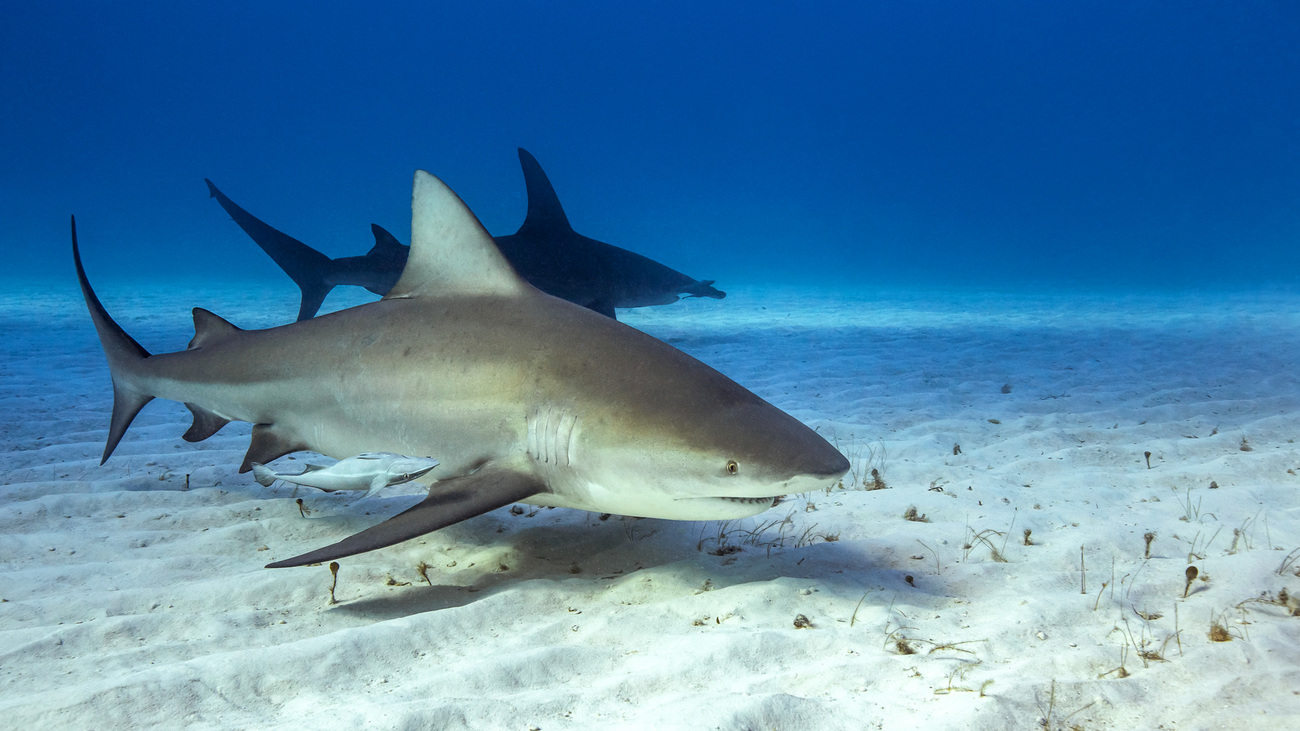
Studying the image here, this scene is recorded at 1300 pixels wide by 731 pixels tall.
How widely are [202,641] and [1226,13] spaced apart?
175 m

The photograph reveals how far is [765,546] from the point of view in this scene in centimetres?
312

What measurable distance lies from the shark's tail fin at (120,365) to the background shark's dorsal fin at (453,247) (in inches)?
94.0

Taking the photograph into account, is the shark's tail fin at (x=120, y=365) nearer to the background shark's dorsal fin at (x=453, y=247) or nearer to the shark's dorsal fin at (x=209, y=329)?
the shark's dorsal fin at (x=209, y=329)

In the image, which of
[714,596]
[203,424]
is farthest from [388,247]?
[714,596]

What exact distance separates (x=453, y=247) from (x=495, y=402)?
91 cm

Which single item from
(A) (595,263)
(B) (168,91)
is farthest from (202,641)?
(B) (168,91)

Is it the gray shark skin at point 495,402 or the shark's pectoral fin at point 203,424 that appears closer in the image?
the gray shark skin at point 495,402

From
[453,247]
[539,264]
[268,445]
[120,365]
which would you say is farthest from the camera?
[539,264]

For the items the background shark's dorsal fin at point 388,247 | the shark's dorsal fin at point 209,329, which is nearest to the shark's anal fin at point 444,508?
the shark's dorsal fin at point 209,329

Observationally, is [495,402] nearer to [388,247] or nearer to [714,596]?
[714,596]

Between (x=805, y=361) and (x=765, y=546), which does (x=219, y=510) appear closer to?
(x=765, y=546)

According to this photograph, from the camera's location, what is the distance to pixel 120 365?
420 centimetres

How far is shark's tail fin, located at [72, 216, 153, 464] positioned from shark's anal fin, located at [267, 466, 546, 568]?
9.01 feet

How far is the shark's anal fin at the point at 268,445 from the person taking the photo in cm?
356
